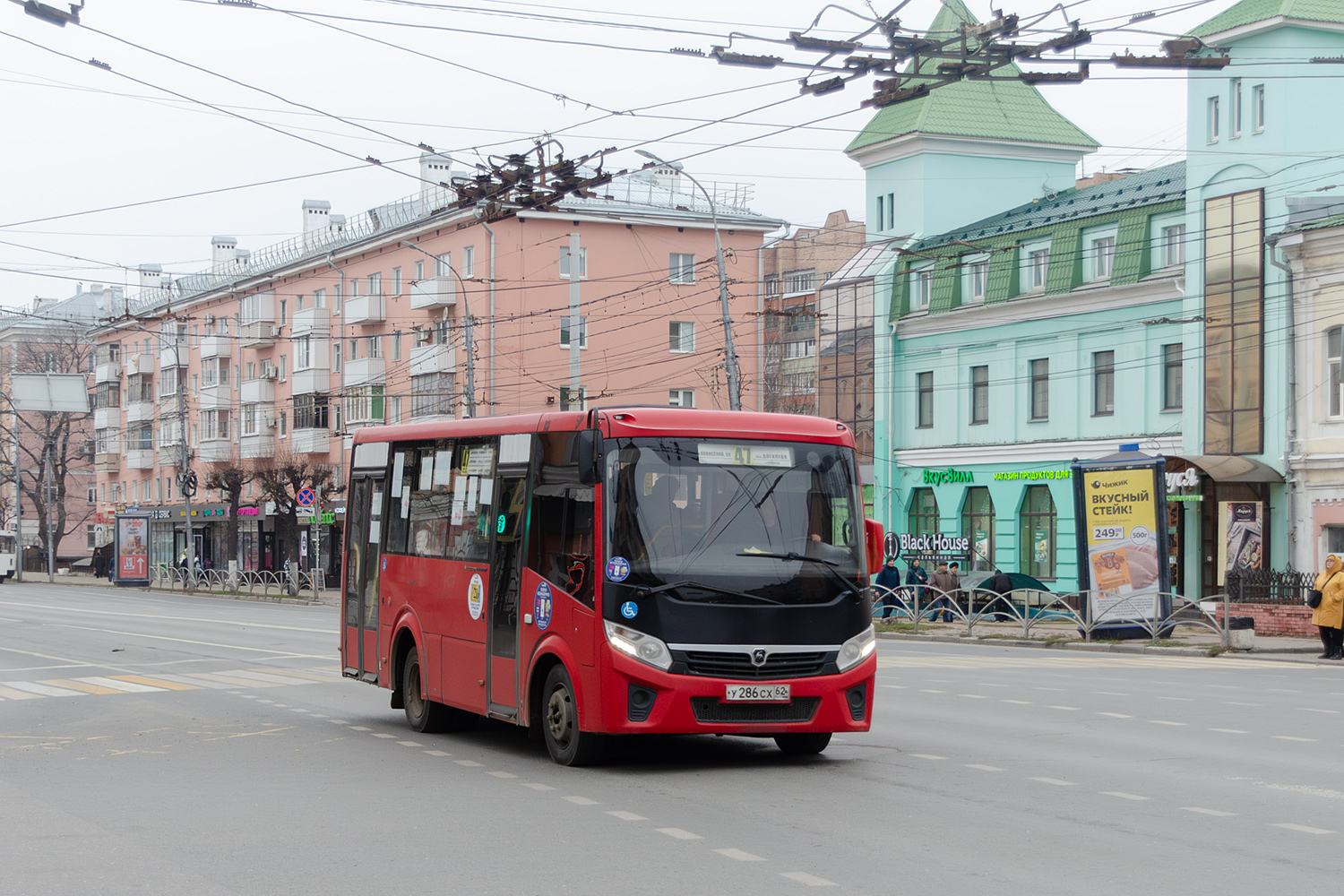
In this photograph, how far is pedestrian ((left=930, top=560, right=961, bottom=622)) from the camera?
34812 mm

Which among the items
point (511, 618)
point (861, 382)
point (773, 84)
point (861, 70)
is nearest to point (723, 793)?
point (511, 618)

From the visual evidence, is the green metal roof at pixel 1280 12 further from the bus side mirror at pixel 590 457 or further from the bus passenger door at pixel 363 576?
the bus side mirror at pixel 590 457

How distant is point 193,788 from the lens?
36.9 ft

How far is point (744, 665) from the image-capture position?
1173cm

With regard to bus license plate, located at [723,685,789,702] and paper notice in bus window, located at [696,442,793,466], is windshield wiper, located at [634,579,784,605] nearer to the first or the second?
bus license plate, located at [723,685,789,702]

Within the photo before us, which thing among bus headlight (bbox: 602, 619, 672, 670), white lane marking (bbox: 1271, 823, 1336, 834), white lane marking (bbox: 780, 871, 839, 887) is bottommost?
white lane marking (bbox: 1271, 823, 1336, 834)

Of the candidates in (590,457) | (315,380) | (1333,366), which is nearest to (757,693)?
(590,457)

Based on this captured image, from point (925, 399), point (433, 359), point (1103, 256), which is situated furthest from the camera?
point (433, 359)

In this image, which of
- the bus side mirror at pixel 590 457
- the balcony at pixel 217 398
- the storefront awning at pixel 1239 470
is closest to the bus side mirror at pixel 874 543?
the bus side mirror at pixel 590 457

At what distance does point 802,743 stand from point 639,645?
6.14 feet

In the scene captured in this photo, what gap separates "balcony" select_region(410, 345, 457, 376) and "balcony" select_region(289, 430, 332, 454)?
849 centimetres

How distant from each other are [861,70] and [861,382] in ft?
113

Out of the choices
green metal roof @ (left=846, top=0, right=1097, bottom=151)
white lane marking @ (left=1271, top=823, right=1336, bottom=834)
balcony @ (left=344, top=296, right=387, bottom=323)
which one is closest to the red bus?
white lane marking @ (left=1271, top=823, right=1336, bottom=834)

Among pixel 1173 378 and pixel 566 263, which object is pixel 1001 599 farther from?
pixel 566 263
